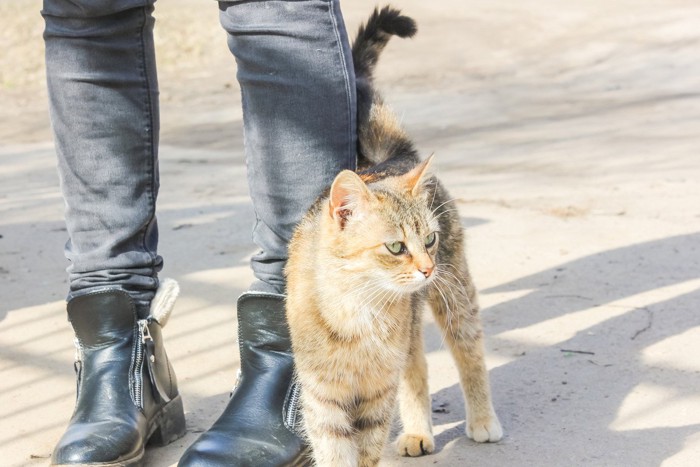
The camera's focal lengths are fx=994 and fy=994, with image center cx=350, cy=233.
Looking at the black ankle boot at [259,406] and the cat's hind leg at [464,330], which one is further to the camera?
the cat's hind leg at [464,330]

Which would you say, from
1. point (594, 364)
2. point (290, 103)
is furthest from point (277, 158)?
point (594, 364)

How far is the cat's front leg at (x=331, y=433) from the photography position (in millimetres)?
2158

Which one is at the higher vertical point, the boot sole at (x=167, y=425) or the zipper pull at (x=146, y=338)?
the zipper pull at (x=146, y=338)

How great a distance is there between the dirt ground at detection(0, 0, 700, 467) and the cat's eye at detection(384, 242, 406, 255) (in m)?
0.53

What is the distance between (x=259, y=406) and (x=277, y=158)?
1.88 ft

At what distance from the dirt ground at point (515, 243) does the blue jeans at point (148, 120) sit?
0.50 metres

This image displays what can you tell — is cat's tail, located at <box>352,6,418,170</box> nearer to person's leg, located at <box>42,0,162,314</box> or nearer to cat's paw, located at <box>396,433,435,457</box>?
person's leg, located at <box>42,0,162,314</box>

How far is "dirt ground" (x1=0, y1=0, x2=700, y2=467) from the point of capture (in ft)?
8.34

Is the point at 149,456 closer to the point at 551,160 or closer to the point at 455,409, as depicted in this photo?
the point at 455,409

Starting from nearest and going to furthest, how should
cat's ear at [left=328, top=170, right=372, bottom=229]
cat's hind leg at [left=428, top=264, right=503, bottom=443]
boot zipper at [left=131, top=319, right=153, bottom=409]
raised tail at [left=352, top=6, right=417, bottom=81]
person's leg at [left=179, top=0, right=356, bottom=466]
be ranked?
cat's ear at [left=328, top=170, right=372, bottom=229]
person's leg at [left=179, top=0, right=356, bottom=466]
boot zipper at [left=131, top=319, right=153, bottom=409]
cat's hind leg at [left=428, top=264, right=503, bottom=443]
raised tail at [left=352, top=6, right=417, bottom=81]

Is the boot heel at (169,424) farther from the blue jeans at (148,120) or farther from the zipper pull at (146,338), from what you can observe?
the blue jeans at (148,120)

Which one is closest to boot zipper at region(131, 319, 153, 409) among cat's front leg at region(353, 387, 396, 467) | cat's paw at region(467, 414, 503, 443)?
cat's front leg at region(353, 387, 396, 467)

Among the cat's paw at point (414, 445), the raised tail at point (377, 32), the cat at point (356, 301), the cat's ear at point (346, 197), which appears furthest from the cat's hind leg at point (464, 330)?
the raised tail at point (377, 32)

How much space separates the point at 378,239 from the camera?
2.17 metres
